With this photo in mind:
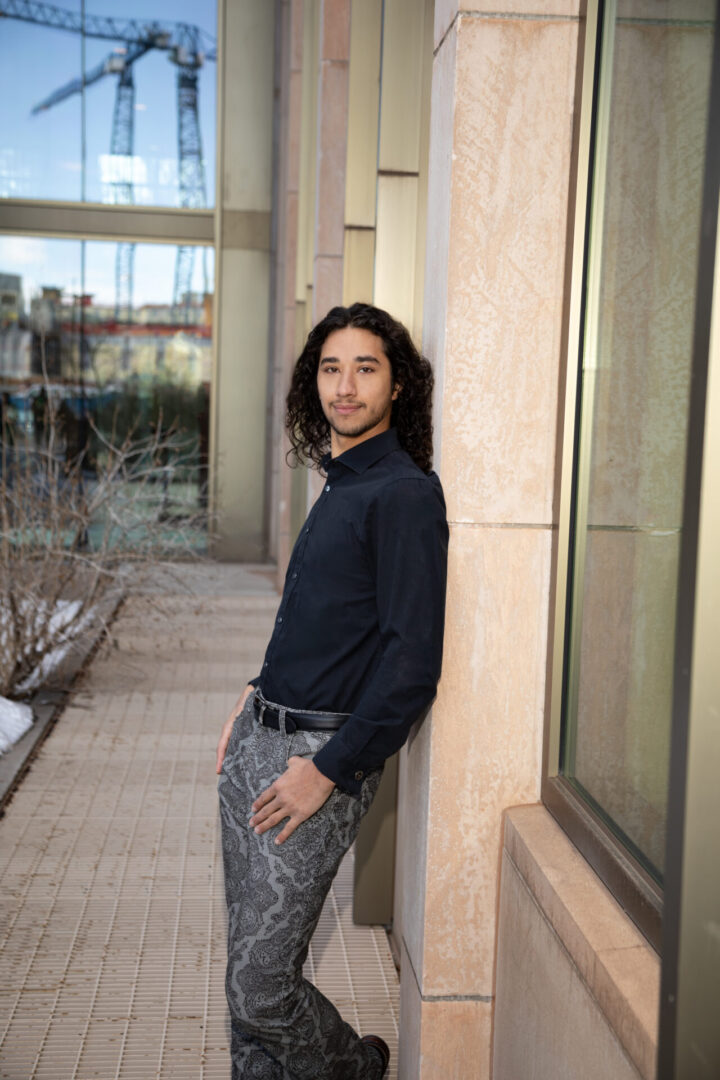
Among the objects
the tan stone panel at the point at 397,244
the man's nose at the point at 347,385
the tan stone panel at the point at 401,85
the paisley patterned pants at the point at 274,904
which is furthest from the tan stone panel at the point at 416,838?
the tan stone panel at the point at 401,85

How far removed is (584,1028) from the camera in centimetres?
177

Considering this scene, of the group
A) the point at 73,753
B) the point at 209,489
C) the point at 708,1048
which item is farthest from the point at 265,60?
the point at 708,1048

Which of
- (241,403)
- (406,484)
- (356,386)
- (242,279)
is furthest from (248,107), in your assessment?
(406,484)

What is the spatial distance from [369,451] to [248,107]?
11118 mm

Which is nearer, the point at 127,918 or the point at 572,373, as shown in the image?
the point at 572,373

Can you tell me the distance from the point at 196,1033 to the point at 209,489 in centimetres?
991

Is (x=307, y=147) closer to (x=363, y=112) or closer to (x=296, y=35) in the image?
(x=296, y=35)

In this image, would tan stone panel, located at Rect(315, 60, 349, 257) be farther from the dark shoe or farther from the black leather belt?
the dark shoe

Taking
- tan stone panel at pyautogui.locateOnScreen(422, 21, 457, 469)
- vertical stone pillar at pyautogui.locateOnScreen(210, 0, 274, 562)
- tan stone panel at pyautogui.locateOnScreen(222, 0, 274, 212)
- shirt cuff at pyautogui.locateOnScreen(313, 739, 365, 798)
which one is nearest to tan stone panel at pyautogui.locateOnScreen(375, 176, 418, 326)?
tan stone panel at pyautogui.locateOnScreen(422, 21, 457, 469)

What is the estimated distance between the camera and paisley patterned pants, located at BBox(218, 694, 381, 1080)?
2.19 meters

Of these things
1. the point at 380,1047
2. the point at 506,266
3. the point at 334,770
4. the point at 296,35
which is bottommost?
the point at 380,1047

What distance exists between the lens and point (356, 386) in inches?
91.4

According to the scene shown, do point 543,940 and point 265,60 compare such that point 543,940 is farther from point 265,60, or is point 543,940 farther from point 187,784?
point 265,60

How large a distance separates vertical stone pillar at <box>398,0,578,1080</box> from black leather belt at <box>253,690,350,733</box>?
0.76ft
